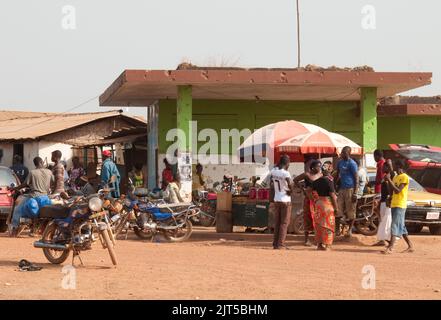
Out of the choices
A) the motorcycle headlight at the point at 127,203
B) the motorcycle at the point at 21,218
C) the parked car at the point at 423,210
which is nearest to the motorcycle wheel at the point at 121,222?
the motorcycle headlight at the point at 127,203

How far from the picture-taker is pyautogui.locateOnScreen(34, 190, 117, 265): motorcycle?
1204 centimetres

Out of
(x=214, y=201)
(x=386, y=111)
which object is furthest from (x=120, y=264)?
(x=386, y=111)

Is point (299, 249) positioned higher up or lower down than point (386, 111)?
lower down

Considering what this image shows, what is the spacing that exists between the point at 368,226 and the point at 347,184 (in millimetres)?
1579

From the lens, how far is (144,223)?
16.7 metres

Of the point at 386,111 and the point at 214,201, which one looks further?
the point at 386,111

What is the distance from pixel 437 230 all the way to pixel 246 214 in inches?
172

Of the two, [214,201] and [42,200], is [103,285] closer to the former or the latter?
[42,200]

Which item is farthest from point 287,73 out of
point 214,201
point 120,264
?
point 120,264

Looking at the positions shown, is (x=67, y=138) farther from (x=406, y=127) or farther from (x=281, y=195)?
(x=281, y=195)

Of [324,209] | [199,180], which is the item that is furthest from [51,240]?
[199,180]

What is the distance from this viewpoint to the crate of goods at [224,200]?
60.3 ft
